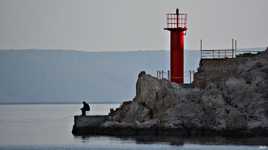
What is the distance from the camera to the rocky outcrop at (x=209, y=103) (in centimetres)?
7431

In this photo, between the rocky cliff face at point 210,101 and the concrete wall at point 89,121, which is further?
the concrete wall at point 89,121

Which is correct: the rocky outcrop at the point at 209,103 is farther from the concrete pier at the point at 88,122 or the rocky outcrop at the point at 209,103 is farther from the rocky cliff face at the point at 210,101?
the concrete pier at the point at 88,122

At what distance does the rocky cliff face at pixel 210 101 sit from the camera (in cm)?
7444

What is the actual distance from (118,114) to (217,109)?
302 inches

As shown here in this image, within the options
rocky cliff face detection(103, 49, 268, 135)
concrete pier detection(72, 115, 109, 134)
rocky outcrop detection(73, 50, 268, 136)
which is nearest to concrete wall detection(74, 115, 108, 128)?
concrete pier detection(72, 115, 109, 134)

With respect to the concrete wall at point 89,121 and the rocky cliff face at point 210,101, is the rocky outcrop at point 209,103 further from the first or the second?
the concrete wall at point 89,121

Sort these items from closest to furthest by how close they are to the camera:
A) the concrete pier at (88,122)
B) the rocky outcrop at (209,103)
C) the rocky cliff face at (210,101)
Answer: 1. the rocky outcrop at (209,103)
2. the rocky cliff face at (210,101)
3. the concrete pier at (88,122)

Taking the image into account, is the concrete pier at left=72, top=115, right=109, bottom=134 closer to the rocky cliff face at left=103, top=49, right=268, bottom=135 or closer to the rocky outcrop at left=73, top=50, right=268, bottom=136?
the rocky outcrop at left=73, top=50, right=268, bottom=136

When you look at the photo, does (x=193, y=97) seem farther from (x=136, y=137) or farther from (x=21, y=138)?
(x=21, y=138)

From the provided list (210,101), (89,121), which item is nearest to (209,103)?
(210,101)

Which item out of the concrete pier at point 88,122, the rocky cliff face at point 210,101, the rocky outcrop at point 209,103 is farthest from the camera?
the concrete pier at point 88,122

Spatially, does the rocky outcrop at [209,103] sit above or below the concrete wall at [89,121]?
above

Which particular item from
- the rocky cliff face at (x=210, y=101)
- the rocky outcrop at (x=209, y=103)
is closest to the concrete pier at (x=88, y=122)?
the rocky outcrop at (x=209, y=103)

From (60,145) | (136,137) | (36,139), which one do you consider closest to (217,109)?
(136,137)
